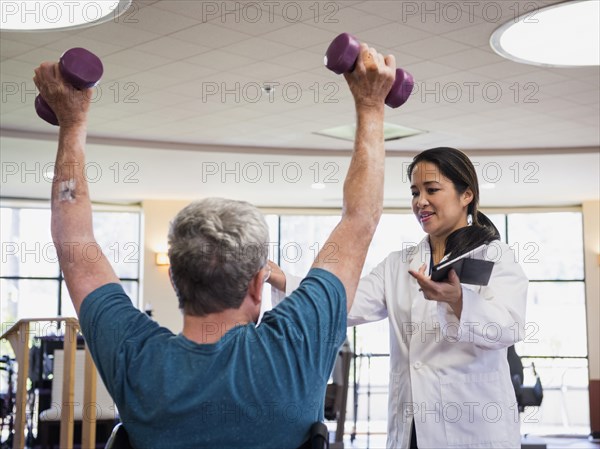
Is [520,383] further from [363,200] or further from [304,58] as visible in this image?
[363,200]

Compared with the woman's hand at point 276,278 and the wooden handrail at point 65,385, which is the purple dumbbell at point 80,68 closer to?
the woman's hand at point 276,278

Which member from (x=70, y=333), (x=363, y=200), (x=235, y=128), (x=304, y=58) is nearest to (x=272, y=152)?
(x=235, y=128)

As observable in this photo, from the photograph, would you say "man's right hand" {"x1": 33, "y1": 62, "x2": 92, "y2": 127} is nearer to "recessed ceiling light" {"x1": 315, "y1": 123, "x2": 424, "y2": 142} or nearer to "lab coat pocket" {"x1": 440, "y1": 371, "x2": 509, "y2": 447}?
"lab coat pocket" {"x1": 440, "y1": 371, "x2": 509, "y2": 447}

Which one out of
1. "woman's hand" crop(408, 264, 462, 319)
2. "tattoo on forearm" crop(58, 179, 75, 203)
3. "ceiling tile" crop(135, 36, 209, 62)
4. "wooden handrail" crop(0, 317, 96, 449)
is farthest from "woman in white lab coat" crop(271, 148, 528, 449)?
"ceiling tile" crop(135, 36, 209, 62)

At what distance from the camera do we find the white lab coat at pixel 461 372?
2.18m

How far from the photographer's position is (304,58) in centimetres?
565

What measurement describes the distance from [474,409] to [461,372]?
10 cm

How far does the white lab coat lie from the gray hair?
969 mm

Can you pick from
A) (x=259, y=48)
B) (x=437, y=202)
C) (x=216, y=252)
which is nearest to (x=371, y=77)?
(x=216, y=252)

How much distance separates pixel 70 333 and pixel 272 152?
4.36 metres

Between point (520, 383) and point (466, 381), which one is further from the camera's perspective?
point (520, 383)

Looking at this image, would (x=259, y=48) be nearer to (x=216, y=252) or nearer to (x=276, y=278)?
(x=276, y=278)

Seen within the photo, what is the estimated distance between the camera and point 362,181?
1.40 m

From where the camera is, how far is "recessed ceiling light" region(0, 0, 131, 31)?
15.7ft
